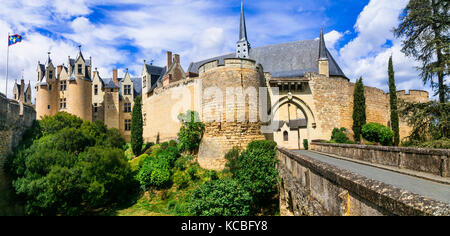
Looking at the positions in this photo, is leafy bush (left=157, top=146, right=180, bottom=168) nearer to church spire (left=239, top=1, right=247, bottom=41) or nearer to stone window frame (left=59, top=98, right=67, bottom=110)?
stone window frame (left=59, top=98, right=67, bottom=110)

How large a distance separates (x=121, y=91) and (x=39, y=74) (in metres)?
9.35

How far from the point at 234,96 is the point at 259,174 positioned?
560 cm

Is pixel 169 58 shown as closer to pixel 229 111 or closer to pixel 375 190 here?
pixel 229 111

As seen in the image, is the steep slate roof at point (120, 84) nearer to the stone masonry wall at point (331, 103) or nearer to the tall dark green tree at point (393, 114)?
the stone masonry wall at point (331, 103)

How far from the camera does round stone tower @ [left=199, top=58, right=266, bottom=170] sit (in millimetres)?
17719

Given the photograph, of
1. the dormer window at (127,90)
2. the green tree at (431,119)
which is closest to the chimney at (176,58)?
the dormer window at (127,90)

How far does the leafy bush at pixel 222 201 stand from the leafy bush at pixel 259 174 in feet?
3.56

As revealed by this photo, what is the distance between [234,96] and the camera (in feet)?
58.4

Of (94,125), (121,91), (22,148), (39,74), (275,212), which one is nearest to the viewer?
(275,212)

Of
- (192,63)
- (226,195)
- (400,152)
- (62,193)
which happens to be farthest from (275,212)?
(192,63)

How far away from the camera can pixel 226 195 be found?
13.2 m

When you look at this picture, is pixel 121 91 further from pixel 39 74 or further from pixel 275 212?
pixel 275 212

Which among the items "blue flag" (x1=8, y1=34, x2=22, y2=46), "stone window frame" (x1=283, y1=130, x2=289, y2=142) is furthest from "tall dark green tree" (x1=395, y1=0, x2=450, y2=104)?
"blue flag" (x1=8, y1=34, x2=22, y2=46)

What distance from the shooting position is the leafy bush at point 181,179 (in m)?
17.8
